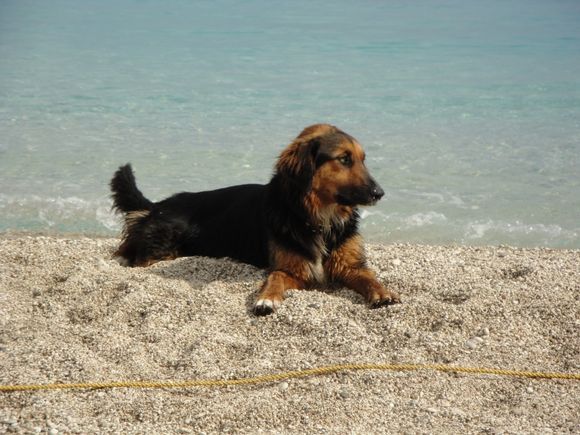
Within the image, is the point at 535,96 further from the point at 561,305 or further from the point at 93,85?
the point at 561,305

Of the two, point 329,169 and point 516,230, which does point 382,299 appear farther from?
point 516,230

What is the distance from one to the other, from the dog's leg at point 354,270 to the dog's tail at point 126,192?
2135mm

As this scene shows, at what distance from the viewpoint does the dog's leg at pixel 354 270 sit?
596 centimetres

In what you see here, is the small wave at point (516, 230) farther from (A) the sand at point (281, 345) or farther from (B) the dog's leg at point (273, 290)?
(B) the dog's leg at point (273, 290)

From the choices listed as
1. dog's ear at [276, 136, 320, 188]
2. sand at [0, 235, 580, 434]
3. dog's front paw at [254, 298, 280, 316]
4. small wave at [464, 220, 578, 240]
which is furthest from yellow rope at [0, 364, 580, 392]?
small wave at [464, 220, 578, 240]

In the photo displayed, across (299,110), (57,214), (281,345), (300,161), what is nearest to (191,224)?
(300,161)

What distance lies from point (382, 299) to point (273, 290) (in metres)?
0.79

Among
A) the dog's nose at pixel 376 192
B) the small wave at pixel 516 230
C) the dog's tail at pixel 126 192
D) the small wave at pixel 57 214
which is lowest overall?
the small wave at pixel 57 214

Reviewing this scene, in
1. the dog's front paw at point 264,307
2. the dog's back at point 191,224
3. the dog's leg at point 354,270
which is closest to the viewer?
the dog's front paw at point 264,307

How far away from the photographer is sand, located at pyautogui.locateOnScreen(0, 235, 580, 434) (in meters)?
4.30

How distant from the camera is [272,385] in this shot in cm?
473

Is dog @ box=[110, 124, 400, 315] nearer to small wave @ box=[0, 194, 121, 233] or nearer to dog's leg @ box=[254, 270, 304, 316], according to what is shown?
dog's leg @ box=[254, 270, 304, 316]

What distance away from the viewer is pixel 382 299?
18.9 feet

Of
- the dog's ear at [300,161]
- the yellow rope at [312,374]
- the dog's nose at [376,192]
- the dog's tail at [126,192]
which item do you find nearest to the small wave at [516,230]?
the dog's nose at [376,192]
